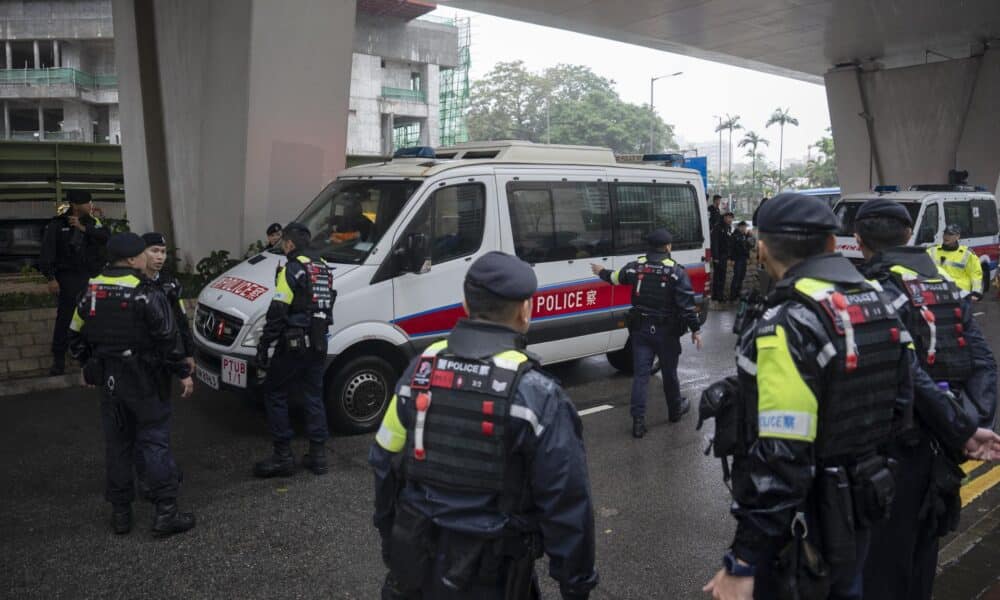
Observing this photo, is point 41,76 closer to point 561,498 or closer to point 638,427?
point 638,427

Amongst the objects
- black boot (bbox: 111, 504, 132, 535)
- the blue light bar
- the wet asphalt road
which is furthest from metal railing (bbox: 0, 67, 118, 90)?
black boot (bbox: 111, 504, 132, 535)

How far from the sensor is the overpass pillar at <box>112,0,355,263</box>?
1024 centimetres

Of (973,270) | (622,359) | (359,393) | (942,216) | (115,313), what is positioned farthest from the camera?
(942,216)

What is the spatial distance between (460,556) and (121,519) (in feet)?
11.0

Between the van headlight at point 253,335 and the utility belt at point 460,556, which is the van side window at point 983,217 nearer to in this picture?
the van headlight at point 253,335

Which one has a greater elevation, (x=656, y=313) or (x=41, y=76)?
(x=41, y=76)

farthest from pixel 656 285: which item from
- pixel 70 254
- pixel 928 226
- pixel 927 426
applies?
pixel 928 226

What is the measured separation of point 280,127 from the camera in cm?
1050

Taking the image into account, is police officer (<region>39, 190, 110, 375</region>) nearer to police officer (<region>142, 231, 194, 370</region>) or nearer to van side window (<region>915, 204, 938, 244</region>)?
police officer (<region>142, 231, 194, 370</region>)

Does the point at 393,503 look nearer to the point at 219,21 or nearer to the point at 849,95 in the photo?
the point at 219,21

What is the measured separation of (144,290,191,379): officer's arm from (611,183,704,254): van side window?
16.2ft

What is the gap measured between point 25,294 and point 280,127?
3.73 m

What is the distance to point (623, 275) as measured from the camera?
6.95 meters

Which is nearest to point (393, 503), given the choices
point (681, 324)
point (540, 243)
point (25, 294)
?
point (681, 324)
